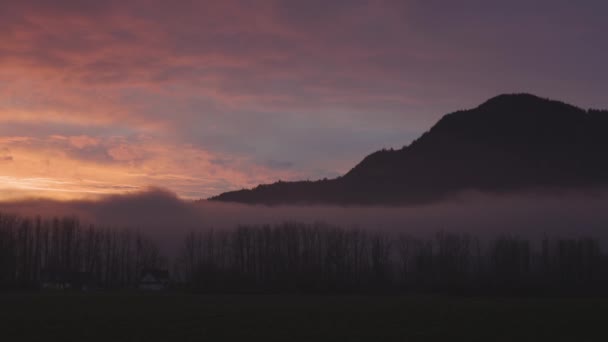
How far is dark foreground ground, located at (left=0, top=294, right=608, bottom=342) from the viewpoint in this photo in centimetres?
3781

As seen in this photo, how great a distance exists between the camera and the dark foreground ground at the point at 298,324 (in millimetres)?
37812

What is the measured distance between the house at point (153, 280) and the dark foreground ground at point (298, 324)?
269ft

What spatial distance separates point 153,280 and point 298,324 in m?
107

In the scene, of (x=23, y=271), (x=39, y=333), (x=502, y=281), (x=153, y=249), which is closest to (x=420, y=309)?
(x=39, y=333)

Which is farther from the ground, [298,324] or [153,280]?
[298,324]

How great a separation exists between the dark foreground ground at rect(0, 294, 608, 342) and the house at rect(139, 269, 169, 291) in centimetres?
8198

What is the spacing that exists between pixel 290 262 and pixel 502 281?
187 ft

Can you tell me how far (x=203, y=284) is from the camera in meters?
110

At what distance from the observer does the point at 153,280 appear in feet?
478

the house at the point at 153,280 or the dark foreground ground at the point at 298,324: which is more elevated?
the dark foreground ground at the point at 298,324

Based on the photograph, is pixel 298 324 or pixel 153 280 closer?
pixel 298 324

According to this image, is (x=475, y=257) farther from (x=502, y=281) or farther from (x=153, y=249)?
(x=153, y=249)

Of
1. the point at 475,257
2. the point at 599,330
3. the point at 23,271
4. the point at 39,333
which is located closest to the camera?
the point at 39,333

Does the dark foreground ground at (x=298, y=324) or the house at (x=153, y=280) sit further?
the house at (x=153, y=280)
